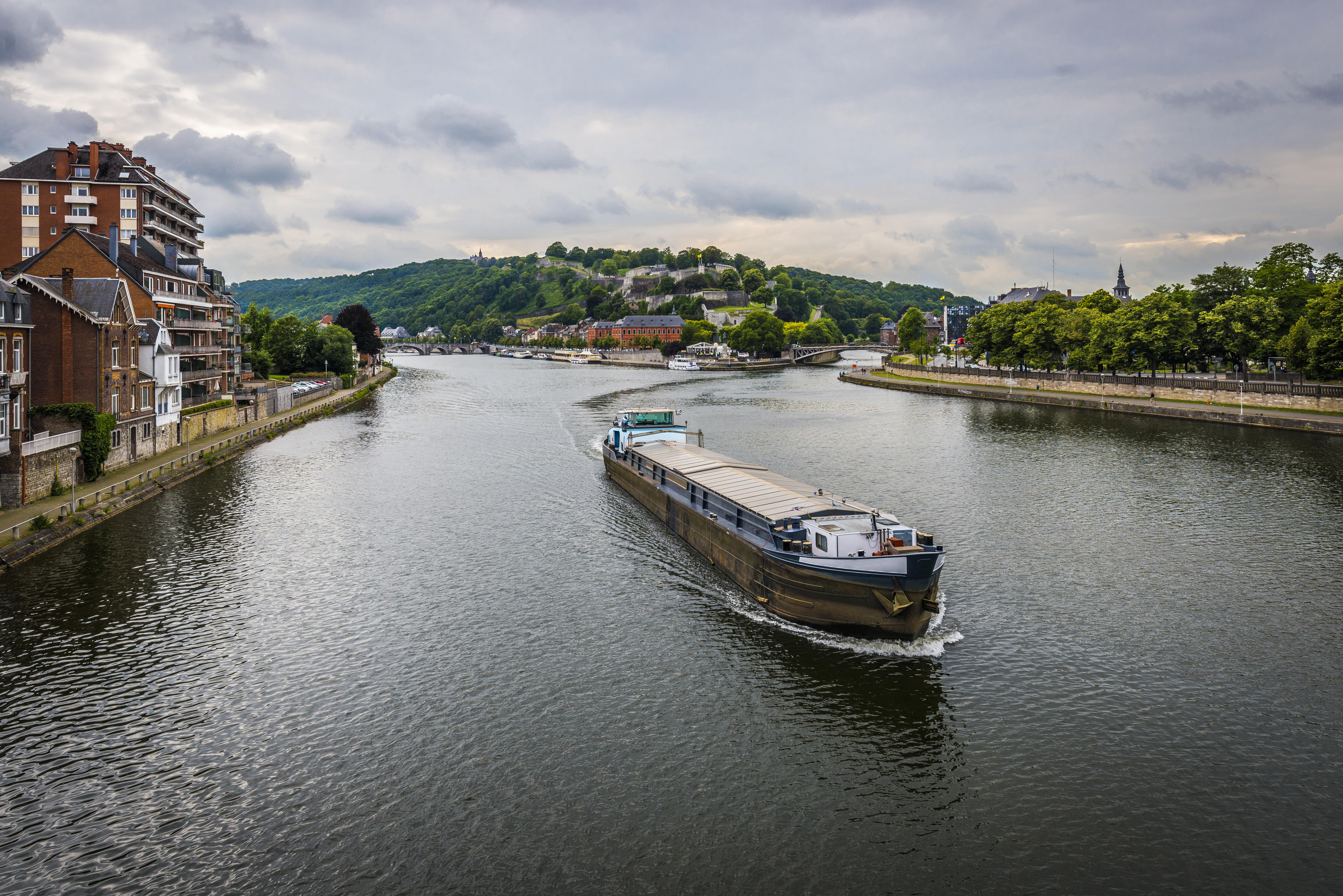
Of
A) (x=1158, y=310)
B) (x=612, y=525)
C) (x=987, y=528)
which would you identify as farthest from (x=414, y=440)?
(x=1158, y=310)

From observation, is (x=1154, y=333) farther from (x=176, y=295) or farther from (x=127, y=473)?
(x=176, y=295)

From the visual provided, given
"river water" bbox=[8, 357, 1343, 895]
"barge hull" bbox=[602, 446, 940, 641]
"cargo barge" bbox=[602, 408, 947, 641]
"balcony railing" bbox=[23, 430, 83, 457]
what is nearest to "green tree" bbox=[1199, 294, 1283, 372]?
"river water" bbox=[8, 357, 1343, 895]

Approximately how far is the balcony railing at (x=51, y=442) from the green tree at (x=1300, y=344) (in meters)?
83.9

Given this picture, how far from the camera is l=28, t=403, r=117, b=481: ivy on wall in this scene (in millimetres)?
37750

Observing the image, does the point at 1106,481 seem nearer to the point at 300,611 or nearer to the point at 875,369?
the point at 300,611

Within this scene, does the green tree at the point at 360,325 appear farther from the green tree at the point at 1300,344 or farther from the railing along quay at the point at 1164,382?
the green tree at the point at 1300,344

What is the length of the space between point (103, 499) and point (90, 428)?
480 centimetres

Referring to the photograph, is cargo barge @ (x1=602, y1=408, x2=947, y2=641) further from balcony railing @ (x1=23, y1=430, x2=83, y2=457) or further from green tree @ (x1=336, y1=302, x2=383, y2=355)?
green tree @ (x1=336, y1=302, x2=383, y2=355)

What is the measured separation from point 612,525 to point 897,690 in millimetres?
19514

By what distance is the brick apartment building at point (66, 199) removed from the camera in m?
73.5

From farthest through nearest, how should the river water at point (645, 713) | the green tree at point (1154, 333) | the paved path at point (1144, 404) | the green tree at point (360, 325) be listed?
the green tree at point (360, 325), the green tree at point (1154, 333), the paved path at point (1144, 404), the river water at point (645, 713)

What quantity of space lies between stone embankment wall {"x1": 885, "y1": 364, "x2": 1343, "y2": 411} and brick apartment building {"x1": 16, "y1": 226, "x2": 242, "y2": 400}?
267ft

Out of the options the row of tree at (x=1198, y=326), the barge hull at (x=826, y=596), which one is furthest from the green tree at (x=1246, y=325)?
the barge hull at (x=826, y=596)

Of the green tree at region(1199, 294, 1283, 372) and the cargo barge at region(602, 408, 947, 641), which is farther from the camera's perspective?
the green tree at region(1199, 294, 1283, 372)
